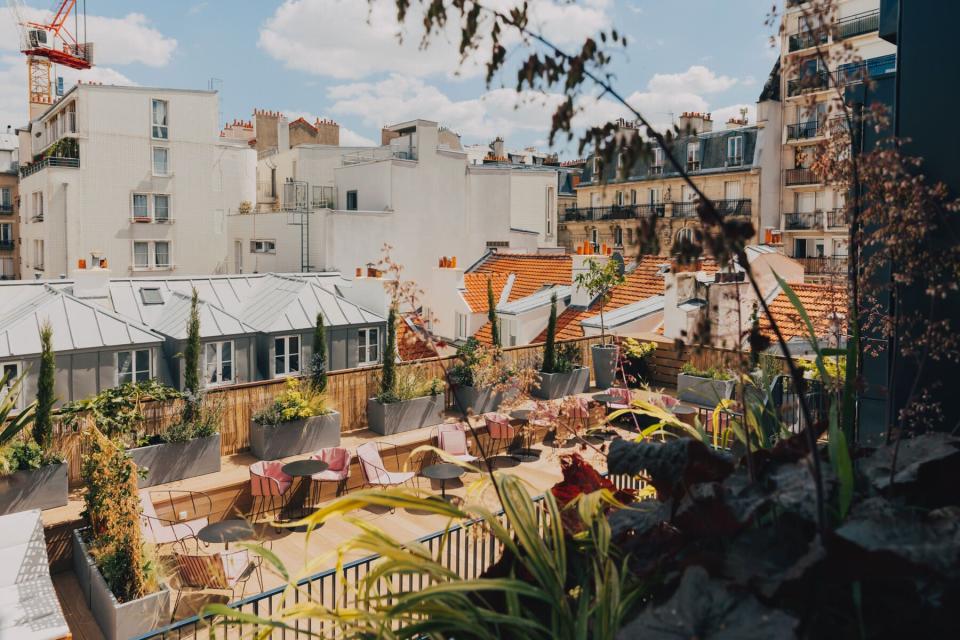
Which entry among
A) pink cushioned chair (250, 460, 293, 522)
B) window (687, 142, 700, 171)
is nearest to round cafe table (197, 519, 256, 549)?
pink cushioned chair (250, 460, 293, 522)

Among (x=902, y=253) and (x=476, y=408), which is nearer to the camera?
(x=902, y=253)

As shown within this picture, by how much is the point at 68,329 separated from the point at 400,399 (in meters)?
6.35

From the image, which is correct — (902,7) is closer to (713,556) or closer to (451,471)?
(713,556)

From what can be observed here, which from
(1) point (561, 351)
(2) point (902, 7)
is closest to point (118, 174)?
(1) point (561, 351)

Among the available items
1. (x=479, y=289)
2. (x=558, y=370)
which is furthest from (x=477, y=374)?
(x=479, y=289)

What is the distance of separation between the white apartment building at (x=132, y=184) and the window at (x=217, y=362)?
16230 mm

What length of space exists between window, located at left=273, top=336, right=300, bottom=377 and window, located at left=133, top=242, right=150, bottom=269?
18.3 meters

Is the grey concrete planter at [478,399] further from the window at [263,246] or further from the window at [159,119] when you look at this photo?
the window at [159,119]

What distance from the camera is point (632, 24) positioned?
7.28 feet

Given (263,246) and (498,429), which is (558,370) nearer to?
(498,429)

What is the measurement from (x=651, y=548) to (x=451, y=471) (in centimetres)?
907

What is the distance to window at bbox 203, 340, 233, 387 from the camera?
15.5 metres

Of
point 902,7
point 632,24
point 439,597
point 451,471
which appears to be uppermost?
point 902,7

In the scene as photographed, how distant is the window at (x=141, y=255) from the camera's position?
31.4 m
